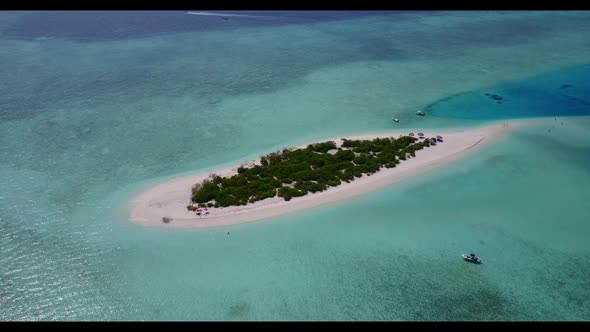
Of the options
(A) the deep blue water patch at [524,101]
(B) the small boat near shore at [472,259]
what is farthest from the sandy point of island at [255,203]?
(A) the deep blue water patch at [524,101]

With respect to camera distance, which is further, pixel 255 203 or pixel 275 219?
pixel 255 203

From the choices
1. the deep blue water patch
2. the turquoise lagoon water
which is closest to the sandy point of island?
the turquoise lagoon water

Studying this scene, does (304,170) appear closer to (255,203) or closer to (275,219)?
(255,203)

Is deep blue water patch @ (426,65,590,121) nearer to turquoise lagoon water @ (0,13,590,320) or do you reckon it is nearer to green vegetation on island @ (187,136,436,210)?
turquoise lagoon water @ (0,13,590,320)

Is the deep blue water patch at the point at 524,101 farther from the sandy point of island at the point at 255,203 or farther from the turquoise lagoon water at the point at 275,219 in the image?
the sandy point of island at the point at 255,203

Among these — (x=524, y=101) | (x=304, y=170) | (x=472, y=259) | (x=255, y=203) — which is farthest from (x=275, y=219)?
(x=524, y=101)
